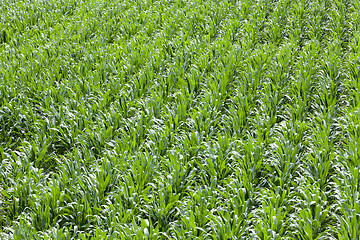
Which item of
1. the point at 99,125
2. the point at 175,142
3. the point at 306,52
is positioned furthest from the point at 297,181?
the point at 306,52

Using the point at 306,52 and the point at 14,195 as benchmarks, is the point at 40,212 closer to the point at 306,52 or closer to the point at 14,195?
the point at 14,195

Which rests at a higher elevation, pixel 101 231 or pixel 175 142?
pixel 175 142

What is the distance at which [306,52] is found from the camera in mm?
6512

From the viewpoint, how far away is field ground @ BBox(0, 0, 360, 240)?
3672mm

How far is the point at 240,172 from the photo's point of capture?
402cm

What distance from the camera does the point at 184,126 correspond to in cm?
495

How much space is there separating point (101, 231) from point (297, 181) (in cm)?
185

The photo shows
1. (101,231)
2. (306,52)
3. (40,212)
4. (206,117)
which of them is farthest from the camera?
(306,52)

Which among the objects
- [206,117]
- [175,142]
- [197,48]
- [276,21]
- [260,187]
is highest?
[276,21]

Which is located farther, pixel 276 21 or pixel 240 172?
pixel 276 21

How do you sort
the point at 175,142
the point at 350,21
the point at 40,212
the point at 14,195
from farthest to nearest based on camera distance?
the point at 350,21, the point at 175,142, the point at 14,195, the point at 40,212

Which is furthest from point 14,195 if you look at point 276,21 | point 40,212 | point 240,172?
point 276,21

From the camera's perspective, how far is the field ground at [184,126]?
3.67 m

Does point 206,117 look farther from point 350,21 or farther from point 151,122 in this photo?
point 350,21
